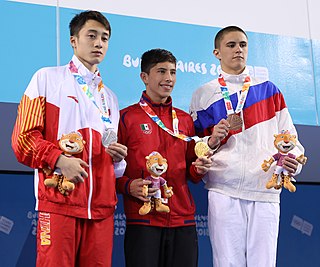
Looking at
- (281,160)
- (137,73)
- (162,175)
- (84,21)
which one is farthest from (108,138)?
(137,73)

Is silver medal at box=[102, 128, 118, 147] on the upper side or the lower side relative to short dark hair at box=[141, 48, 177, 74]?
lower

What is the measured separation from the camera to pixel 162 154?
3320 mm

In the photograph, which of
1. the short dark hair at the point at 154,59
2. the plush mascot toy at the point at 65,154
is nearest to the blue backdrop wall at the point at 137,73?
the short dark hair at the point at 154,59

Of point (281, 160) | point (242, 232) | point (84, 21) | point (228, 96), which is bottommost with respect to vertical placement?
point (242, 232)

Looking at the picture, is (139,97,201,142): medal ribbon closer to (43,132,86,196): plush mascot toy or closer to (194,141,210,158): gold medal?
(194,141,210,158): gold medal

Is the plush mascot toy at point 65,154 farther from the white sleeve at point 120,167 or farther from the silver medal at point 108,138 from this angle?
the white sleeve at point 120,167

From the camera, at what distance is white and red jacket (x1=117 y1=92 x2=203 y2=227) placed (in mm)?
3205

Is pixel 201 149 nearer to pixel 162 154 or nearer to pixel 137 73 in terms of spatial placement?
pixel 162 154

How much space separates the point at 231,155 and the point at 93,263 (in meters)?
1.00

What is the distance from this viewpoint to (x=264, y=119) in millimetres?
3482

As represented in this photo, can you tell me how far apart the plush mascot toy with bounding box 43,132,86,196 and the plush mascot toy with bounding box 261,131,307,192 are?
40.8 inches

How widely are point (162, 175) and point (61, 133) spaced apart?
65 cm

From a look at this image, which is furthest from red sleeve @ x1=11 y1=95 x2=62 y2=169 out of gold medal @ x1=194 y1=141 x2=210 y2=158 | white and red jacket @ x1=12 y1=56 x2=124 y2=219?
gold medal @ x1=194 y1=141 x2=210 y2=158

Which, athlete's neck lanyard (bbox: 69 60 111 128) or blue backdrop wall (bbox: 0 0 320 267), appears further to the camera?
blue backdrop wall (bbox: 0 0 320 267)
